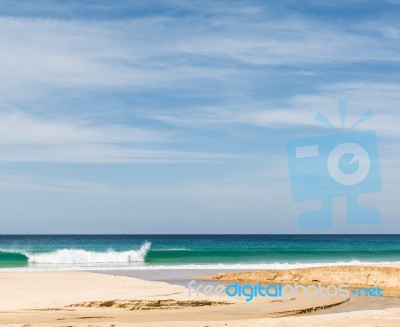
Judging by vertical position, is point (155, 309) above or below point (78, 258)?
below

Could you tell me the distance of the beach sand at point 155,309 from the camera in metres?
13.4

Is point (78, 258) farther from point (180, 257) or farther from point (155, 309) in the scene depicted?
point (155, 309)

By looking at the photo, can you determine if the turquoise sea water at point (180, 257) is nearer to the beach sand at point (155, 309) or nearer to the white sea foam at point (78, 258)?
the white sea foam at point (78, 258)

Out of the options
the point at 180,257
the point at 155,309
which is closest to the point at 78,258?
the point at 180,257

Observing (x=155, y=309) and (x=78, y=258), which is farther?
(x=78, y=258)

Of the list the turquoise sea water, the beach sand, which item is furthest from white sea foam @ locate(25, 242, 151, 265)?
the beach sand

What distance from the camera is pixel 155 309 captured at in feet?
52.0

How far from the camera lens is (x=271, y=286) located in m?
22.5

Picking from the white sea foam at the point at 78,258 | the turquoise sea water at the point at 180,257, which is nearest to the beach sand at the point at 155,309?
the turquoise sea water at the point at 180,257

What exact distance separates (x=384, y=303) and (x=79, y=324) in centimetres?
937

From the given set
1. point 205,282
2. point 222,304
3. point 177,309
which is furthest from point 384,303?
point 205,282

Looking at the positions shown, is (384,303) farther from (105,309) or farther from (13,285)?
(13,285)

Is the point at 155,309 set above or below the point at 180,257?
below

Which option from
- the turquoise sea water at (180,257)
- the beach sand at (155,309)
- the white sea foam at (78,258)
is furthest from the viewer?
the white sea foam at (78,258)
